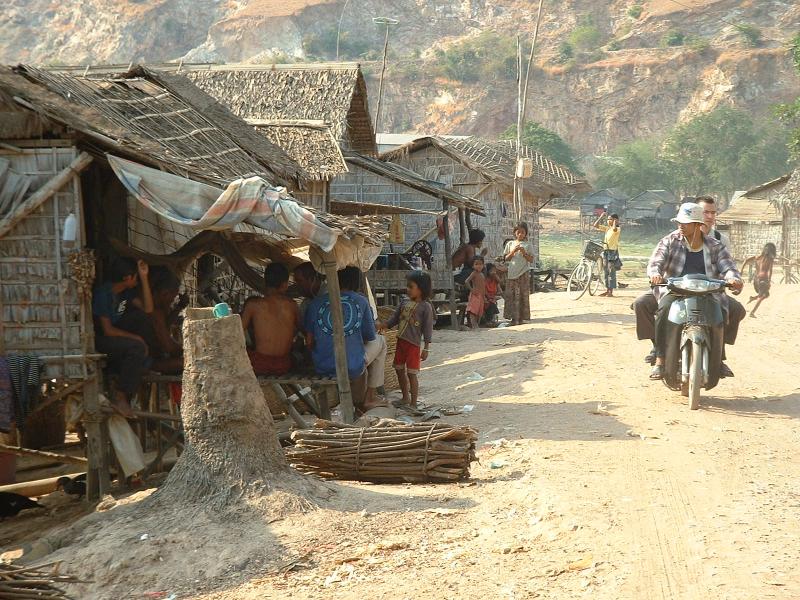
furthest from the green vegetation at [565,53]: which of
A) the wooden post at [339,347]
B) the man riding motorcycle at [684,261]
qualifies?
the wooden post at [339,347]

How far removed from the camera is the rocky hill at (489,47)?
72000 millimetres

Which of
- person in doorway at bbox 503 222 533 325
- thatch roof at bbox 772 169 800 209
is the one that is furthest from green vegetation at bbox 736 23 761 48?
person in doorway at bbox 503 222 533 325

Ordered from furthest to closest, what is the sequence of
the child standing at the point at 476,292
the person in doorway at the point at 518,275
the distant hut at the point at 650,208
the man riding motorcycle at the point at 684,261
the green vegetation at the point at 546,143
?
the green vegetation at the point at 546,143
the distant hut at the point at 650,208
the child standing at the point at 476,292
the person in doorway at the point at 518,275
the man riding motorcycle at the point at 684,261

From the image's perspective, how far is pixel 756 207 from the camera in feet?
125

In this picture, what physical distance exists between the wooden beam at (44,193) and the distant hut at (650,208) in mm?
45526

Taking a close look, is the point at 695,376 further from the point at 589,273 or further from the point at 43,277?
the point at 589,273

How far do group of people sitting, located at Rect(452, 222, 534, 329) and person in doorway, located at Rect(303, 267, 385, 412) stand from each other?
27.5 feet

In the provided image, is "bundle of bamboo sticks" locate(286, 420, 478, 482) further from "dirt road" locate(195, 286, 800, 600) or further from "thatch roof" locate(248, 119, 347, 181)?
"thatch roof" locate(248, 119, 347, 181)

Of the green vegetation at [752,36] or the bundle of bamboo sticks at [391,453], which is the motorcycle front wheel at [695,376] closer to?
the bundle of bamboo sticks at [391,453]

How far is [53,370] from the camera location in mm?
8266

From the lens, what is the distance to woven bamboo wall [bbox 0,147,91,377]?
820 cm

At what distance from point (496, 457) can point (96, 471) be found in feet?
10.8

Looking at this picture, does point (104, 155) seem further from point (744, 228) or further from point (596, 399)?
point (744, 228)

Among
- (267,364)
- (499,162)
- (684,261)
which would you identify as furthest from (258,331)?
(499,162)
